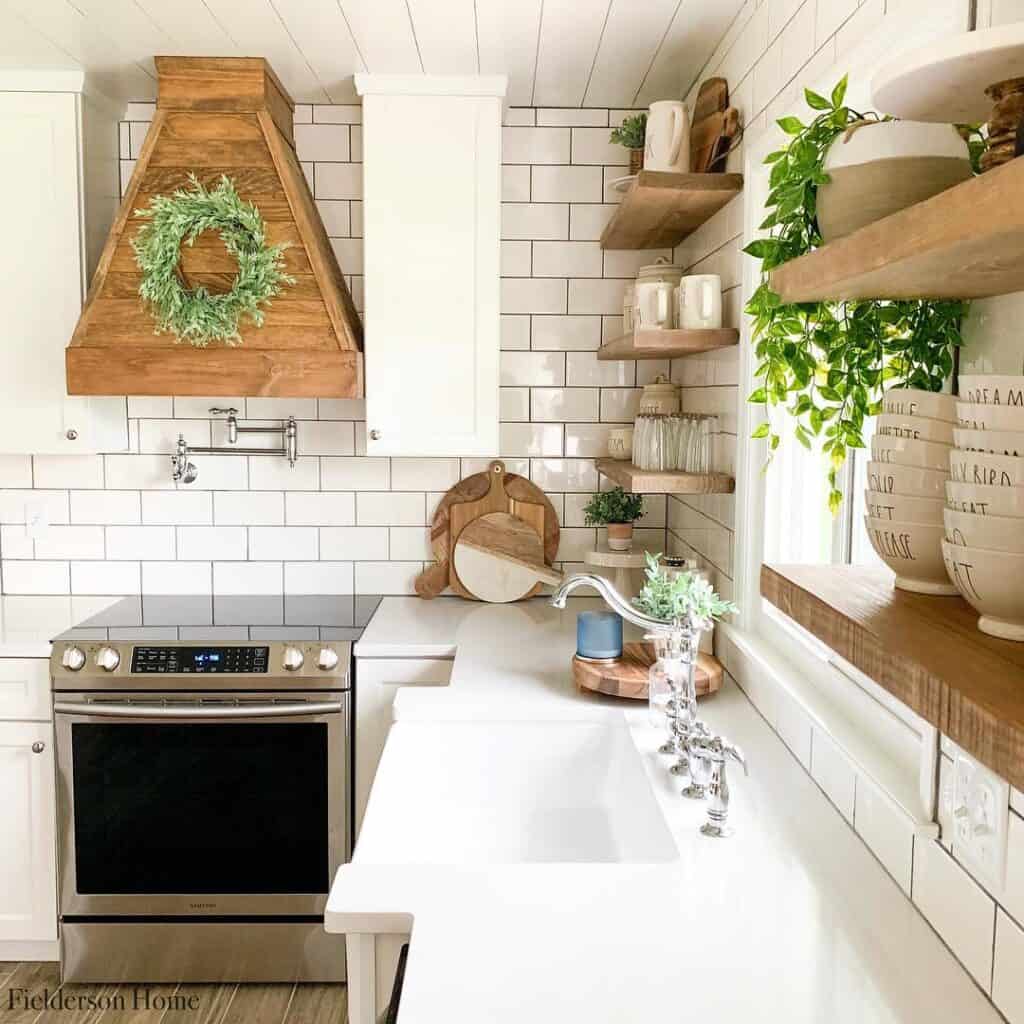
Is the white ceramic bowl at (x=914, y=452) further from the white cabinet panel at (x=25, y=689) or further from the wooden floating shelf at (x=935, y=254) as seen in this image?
the white cabinet panel at (x=25, y=689)

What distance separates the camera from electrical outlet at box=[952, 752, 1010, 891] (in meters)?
1.03

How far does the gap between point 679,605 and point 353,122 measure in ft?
6.31

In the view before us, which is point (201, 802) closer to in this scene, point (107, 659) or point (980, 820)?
point (107, 659)

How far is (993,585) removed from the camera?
0.73 m

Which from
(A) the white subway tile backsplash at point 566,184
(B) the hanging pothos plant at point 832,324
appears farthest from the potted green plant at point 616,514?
(B) the hanging pothos plant at point 832,324

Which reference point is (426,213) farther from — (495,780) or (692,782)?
(692,782)

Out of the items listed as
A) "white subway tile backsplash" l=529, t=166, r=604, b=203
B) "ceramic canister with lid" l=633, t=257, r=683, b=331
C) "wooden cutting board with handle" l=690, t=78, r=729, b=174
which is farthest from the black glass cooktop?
"wooden cutting board with handle" l=690, t=78, r=729, b=174

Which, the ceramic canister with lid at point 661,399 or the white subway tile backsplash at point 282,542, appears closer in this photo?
the ceramic canister with lid at point 661,399

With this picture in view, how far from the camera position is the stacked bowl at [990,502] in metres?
0.70

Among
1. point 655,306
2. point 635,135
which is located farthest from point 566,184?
point 655,306

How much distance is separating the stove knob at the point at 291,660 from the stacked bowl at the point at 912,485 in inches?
73.4

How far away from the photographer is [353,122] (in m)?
3.04

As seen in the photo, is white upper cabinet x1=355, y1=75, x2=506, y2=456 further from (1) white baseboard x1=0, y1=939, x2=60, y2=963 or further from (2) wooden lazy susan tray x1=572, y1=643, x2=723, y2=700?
(1) white baseboard x1=0, y1=939, x2=60, y2=963

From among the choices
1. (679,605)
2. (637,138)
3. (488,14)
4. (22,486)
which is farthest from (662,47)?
(22,486)
